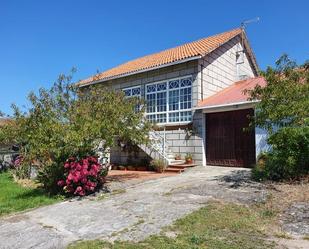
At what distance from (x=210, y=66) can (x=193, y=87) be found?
1.74 m

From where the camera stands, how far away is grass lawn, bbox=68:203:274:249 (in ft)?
17.6

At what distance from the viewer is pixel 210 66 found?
1733 centimetres

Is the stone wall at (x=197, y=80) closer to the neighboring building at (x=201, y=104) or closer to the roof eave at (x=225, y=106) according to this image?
the neighboring building at (x=201, y=104)

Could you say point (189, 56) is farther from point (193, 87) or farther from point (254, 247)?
point (254, 247)

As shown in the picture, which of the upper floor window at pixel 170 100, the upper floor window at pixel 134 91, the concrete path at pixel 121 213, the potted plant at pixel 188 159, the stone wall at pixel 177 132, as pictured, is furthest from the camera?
the upper floor window at pixel 134 91

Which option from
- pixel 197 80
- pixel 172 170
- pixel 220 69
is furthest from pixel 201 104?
pixel 172 170

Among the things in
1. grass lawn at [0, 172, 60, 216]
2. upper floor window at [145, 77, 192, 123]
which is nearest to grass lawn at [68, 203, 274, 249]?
grass lawn at [0, 172, 60, 216]

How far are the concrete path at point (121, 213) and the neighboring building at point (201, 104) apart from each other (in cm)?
419

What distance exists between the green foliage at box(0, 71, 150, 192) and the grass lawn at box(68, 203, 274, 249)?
15.4ft

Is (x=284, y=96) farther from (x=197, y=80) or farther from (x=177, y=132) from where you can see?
(x=177, y=132)

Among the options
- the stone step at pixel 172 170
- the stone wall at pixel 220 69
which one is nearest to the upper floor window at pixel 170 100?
the stone wall at pixel 220 69

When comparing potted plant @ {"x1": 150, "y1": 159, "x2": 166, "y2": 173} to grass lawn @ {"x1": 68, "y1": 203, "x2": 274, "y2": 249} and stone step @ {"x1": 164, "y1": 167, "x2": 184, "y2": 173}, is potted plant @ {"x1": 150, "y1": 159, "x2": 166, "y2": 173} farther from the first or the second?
grass lawn @ {"x1": 68, "y1": 203, "x2": 274, "y2": 249}

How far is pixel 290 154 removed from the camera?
397 inches

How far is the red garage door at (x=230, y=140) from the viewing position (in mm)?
14789
